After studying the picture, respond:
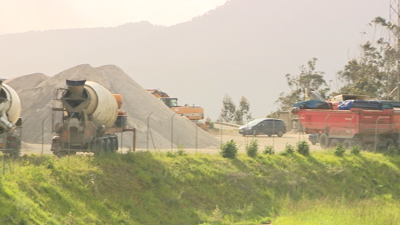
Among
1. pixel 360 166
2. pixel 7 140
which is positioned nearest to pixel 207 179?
pixel 7 140

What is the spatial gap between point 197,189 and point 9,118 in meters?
7.74

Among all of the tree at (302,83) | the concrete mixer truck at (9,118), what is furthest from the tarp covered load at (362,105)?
the tree at (302,83)

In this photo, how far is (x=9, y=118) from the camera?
25.1m

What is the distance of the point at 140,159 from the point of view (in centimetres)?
2698

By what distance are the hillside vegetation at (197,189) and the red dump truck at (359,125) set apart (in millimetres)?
2050

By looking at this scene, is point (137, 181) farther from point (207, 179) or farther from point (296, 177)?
point (296, 177)

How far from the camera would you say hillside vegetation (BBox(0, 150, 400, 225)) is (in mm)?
20156

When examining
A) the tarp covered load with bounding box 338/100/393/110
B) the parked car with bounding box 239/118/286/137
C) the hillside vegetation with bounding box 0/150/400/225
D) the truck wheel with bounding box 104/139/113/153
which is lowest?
the hillside vegetation with bounding box 0/150/400/225

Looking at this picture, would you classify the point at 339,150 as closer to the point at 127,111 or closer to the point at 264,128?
the point at 127,111

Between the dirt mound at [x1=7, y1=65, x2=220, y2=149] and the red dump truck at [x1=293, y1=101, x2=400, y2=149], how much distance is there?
295 inches

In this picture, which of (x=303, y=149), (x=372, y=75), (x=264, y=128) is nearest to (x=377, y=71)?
(x=372, y=75)

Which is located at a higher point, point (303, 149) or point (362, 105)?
point (362, 105)

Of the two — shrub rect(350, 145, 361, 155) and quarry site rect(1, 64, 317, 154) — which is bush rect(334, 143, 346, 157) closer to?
shrub rect(350, 145, 361, 155)

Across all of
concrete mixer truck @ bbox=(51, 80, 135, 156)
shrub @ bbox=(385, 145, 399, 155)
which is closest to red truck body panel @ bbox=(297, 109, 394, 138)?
shrub @ bbox=(385, 145, 399, 155)
